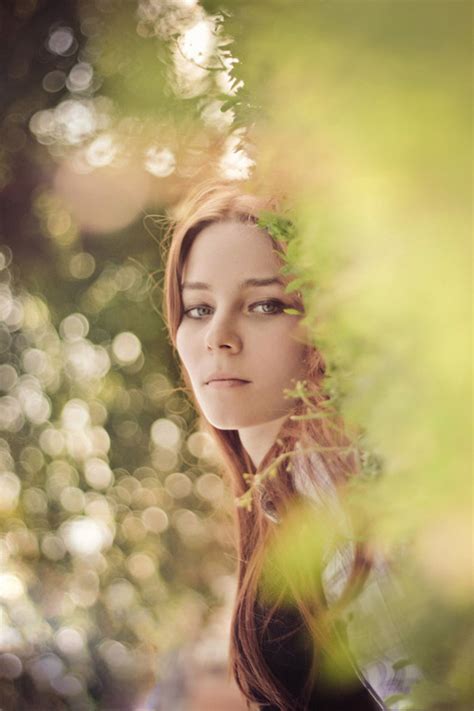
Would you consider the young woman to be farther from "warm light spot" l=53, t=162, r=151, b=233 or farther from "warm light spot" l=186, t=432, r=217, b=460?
"warm light spot" l=53, t=162, r=151, b=233

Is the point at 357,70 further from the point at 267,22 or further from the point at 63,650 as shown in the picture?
the point at 63,650

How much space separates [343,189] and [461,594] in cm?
39

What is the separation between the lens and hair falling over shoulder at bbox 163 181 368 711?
0.99 metres

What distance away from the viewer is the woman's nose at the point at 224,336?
1050 mm

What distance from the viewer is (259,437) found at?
1.08m

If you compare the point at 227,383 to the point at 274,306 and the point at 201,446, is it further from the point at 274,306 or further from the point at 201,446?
the point at 201,446

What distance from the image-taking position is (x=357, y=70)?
1.99 ft

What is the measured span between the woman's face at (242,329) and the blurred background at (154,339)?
0.32ft

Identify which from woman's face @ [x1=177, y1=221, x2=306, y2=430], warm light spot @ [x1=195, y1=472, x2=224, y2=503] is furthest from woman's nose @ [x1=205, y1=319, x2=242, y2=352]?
warm light spot @ [x1=195, y1=472, x2=224, y2=503]

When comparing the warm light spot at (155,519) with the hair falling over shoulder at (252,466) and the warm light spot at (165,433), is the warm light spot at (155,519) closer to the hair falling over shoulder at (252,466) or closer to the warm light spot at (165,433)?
the warm light spot at (165,433)

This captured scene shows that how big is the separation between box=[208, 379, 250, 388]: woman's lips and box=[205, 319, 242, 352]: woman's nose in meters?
0.04

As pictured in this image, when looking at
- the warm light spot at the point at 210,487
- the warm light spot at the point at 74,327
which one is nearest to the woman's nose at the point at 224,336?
the warm light spot at the point at 210,487

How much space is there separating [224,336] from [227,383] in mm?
66

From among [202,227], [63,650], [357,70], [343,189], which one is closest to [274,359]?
[202,227]
